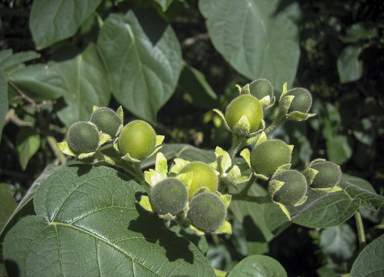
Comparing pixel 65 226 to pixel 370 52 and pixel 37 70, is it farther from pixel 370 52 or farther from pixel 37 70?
pixel 370 52

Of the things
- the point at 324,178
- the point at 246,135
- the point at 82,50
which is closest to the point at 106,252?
the point at 246,135

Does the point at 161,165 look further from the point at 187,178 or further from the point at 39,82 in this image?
the point at 39,82

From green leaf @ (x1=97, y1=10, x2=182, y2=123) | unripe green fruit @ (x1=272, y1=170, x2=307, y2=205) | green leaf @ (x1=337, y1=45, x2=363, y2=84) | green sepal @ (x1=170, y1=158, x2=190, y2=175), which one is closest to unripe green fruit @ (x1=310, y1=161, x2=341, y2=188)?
→ unripe green fruit @ (x1=272, y1=170, x2=307, y2=205)

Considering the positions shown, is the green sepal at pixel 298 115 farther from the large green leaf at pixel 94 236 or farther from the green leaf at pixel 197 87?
the green leaf at pixel 197 87

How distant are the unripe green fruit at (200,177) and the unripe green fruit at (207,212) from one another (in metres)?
0.08

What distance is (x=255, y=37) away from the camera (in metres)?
2.06

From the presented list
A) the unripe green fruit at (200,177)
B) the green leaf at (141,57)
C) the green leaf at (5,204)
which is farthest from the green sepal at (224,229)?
the green leaf at (141,57)

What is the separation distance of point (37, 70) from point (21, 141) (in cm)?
50

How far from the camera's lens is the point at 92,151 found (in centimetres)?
114

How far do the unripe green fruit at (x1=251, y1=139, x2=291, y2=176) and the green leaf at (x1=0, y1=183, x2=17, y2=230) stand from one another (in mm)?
1143

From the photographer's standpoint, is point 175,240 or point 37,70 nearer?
point 175,240

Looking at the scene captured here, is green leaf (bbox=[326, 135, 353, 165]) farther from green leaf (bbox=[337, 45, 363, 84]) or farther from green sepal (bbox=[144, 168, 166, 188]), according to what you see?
green sepal (bbox=[144, 168, 166, 188])

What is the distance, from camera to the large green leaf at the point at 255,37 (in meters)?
2.00

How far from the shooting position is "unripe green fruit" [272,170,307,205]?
1.03m
